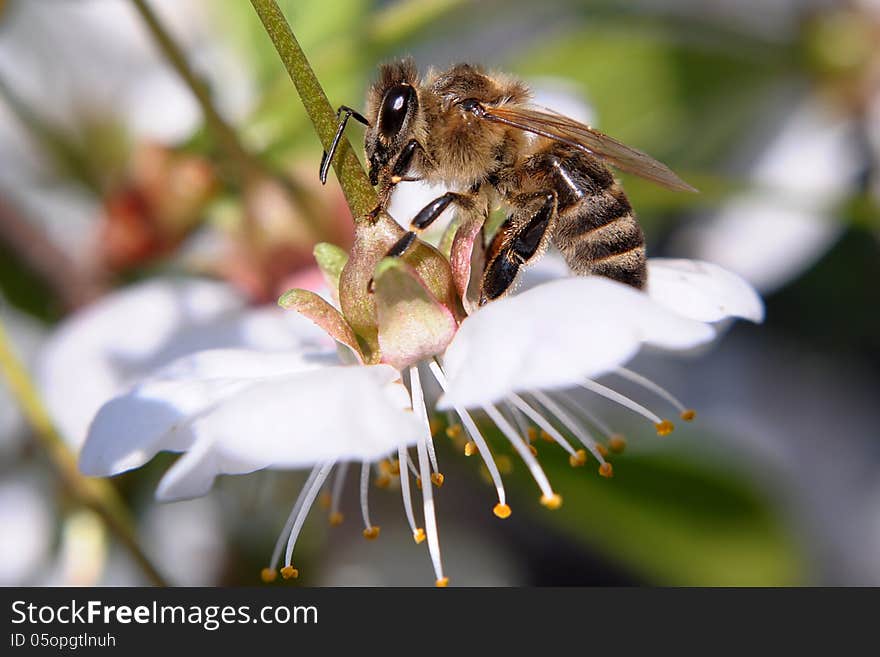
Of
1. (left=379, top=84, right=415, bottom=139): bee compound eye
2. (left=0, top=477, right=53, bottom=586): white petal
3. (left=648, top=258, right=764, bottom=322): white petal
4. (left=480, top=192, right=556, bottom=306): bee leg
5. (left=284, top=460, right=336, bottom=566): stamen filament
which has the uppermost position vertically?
(left=0, top=477, right=53, bottom=586): white petal

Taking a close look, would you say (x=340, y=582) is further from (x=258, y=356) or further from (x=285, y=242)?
(x=258, y=356)

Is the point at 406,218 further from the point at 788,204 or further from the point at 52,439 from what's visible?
the point at 788,204

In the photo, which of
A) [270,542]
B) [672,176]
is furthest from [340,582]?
[672,176]

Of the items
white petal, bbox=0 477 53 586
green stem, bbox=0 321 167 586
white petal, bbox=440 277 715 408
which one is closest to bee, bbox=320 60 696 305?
white petal, bbox=440 277 715 408

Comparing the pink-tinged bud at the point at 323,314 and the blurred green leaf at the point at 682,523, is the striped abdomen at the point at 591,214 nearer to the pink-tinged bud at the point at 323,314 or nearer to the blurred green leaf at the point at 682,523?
the pink-tinged bud at the point at 323,314

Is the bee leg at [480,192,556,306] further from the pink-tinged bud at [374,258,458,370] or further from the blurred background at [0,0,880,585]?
the blurred background at [0,0,880,585]

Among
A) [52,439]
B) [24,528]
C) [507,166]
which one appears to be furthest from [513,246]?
[24,528]
